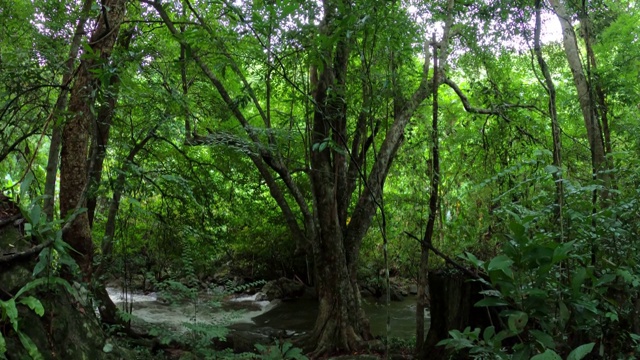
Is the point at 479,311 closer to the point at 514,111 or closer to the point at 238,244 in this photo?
the point at 514,111

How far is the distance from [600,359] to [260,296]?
15760mm

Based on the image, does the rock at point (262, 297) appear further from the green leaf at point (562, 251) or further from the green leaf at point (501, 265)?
the green leaf at point (562, 251)

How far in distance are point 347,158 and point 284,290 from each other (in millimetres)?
9941

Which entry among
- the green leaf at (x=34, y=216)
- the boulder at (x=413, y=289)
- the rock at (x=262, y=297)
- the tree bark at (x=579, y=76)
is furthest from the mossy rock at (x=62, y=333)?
the boulder at (x=413, y=289)

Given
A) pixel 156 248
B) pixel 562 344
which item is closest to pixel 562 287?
pixel 562 344

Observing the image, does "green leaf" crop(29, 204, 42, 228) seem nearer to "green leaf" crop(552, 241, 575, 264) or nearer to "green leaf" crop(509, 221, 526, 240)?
"green leaf" crop(509, 221, 526, 240)

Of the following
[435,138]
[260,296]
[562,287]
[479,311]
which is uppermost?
[435,138]

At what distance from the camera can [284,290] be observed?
17.0 m

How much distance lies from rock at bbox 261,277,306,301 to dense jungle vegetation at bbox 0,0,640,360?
5.75m

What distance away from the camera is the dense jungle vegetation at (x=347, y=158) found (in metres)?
2.51

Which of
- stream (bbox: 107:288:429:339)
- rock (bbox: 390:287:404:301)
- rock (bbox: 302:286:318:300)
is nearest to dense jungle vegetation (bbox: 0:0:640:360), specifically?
stream (bbox: 107:288:429:339)

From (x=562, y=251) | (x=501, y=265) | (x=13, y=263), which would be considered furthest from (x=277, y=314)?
(x=562, y=251)

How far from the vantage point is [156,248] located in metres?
10.7

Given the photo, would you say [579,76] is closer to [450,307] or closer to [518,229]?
[450,307]
